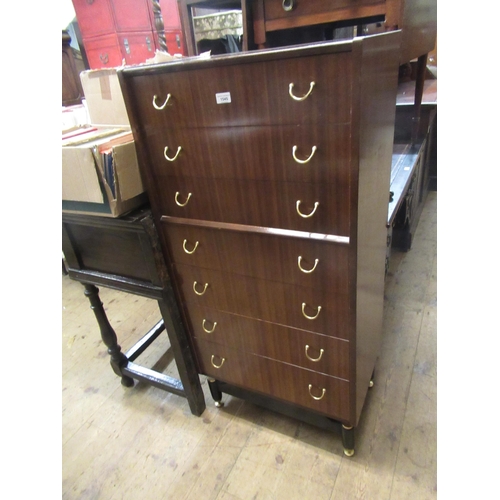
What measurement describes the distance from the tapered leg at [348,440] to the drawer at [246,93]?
3.11ft

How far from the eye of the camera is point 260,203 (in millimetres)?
879

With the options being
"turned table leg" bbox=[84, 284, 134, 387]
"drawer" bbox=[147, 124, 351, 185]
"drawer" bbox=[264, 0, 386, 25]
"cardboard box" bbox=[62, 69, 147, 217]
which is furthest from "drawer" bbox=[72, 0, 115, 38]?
"drawer" bbox=[147, 124, 351, 185]

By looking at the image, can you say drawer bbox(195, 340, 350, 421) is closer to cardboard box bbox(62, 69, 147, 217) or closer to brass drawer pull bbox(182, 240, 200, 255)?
brass drawer pull bbox(182, 240, 200, 255)

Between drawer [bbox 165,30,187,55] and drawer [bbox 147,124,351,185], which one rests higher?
drawer [bbox 165,30,187,55]

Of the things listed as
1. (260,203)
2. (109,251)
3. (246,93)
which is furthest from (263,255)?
(109,251)

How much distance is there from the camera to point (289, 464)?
1.21 meters

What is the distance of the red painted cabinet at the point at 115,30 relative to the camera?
2.56 meters

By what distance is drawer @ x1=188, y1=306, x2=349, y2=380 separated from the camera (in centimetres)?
101

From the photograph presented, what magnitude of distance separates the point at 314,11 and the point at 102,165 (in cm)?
75

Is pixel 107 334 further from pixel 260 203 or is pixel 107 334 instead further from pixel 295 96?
pixel 295 96

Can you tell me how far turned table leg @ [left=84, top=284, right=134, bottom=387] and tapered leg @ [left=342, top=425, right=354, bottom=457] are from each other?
92 cm

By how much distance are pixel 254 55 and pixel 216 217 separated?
405 mm

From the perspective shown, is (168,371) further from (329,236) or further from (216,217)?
(329,236)

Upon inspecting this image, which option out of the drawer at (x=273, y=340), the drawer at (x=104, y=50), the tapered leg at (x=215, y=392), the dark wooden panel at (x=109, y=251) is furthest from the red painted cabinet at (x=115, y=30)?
the tapered leg at (x=215, y=392)
